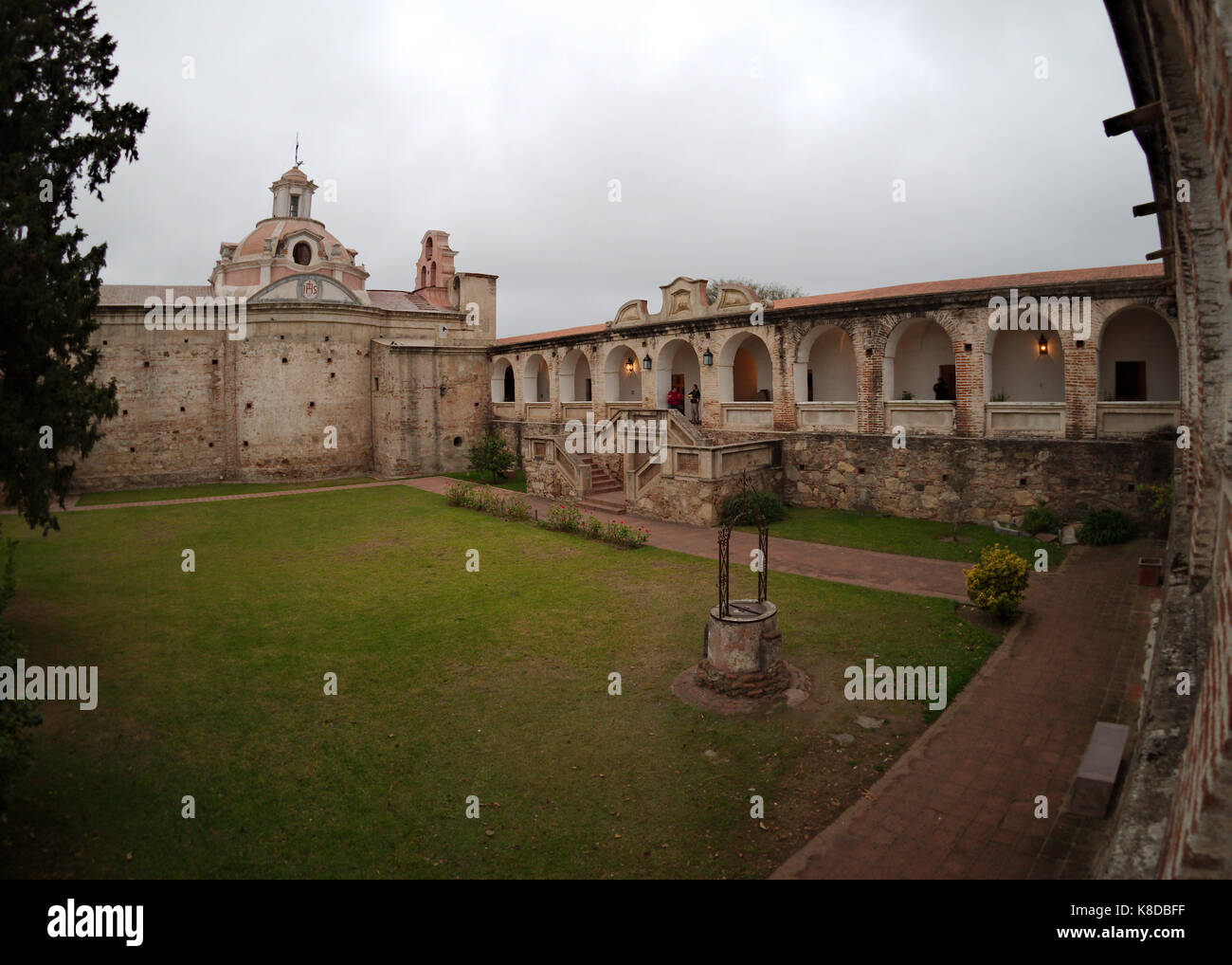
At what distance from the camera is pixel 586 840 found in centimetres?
577

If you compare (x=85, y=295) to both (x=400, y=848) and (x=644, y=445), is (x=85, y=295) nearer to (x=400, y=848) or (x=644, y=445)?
(x=400, y=848)

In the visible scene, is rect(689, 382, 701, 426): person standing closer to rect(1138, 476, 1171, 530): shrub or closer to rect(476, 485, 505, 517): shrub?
rect(476, 485, 505, 517): shrub

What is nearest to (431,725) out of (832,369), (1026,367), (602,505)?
(602,505)

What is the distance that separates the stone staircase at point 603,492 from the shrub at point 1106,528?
37.5 feet

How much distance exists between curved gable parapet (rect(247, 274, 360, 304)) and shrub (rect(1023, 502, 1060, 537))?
26782 mm

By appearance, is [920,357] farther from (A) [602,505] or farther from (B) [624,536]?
(B) [624,536]

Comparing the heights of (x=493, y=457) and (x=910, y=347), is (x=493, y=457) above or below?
below

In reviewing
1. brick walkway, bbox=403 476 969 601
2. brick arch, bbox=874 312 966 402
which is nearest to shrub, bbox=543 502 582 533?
brick walkway, bbox=403 476 969 601

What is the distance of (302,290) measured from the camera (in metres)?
29.8

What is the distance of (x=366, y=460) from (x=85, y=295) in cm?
2199

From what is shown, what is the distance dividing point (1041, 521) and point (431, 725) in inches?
548

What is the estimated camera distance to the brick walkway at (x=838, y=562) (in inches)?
496

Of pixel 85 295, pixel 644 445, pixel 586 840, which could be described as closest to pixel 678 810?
pixel 586 840

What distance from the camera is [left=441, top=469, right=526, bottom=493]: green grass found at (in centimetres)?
2663
